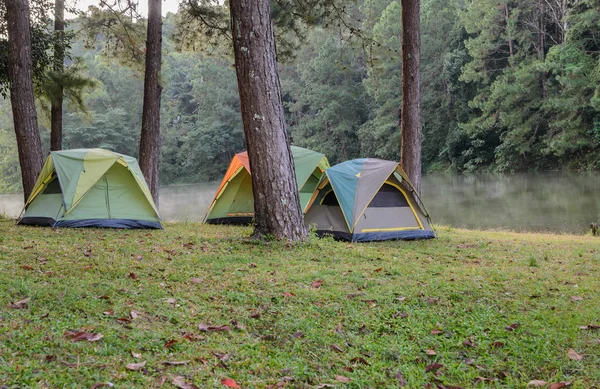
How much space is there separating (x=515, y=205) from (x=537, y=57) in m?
15.4

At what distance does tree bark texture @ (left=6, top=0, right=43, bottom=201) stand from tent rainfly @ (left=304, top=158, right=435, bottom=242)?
17.0 feet

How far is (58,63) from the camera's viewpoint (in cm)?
1152

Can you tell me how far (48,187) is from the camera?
8258 millimetres

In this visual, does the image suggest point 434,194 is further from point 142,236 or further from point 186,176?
point 186,176

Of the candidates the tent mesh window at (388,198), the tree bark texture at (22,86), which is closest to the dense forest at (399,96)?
the tree bark texture at (22,86)

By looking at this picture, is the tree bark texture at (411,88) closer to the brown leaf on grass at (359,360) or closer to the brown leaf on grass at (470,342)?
the brown leaf on grass at (470,342)

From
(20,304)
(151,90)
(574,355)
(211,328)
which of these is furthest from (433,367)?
(151,90)

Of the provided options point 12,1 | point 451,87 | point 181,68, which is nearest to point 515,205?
point 12,1

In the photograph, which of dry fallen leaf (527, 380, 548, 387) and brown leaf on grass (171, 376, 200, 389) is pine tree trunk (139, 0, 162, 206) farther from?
dry fallen leaf (527, 380, 548, 387)

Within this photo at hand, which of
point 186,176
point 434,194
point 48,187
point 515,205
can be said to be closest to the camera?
point 48,187

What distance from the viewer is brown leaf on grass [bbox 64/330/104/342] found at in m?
2.92

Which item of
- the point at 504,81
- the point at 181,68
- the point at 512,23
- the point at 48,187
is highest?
the point at 181,68

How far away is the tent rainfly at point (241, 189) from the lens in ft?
33.3

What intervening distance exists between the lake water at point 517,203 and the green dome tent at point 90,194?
454 centimetres
